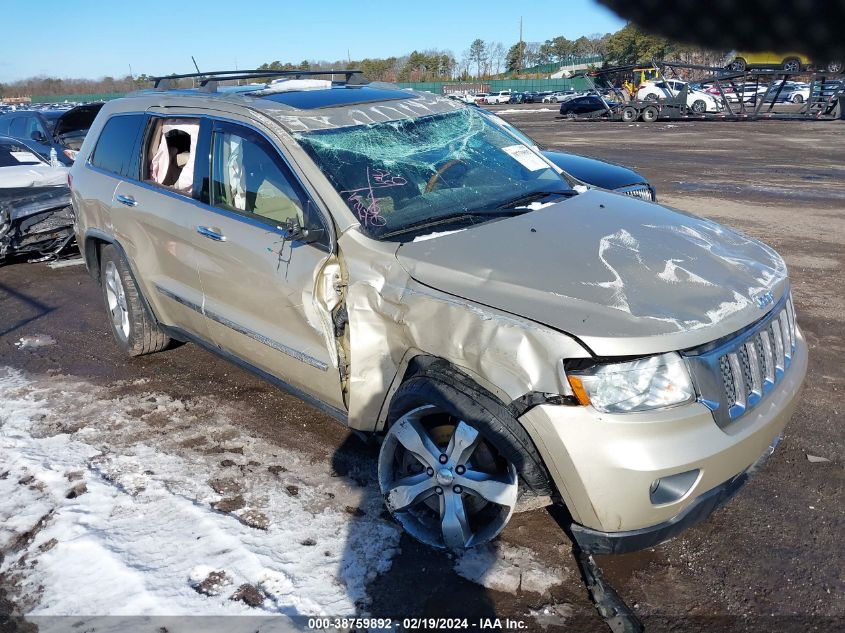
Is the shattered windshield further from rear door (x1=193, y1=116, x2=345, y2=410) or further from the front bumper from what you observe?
the front bumper

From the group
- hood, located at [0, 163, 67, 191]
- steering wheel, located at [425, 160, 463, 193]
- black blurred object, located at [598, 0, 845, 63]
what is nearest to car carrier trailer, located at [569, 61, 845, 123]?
black blurred object, located at [598, 0, 845, 63]

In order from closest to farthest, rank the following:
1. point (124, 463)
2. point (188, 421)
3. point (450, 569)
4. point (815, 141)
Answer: point (450, 569)
point (124, 463)
point (188, 421)
point (815, 141)

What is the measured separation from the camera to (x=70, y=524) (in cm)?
324

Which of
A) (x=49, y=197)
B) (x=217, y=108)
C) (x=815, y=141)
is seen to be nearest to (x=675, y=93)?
(x=815, y=141)

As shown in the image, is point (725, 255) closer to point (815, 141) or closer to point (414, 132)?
point (414, 132)

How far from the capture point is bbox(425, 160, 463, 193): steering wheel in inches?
139

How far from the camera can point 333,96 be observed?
3975mm

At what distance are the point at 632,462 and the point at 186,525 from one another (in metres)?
2.07

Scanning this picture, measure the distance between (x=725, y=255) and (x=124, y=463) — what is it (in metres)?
3.27

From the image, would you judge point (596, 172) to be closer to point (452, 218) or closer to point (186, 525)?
point (452, 218)

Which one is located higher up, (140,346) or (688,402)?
(688,402)

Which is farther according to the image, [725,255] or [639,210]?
[639,210]

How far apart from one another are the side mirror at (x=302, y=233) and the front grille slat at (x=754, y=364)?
1802 millimetres

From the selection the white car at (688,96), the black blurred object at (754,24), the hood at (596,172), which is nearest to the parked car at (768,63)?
the white car at (688,96)
